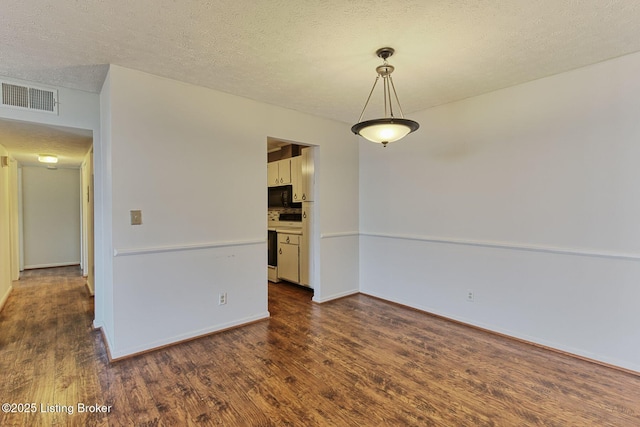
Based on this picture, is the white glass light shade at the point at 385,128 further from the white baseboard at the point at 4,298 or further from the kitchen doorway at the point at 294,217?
the white baseboard at the point at 4,298

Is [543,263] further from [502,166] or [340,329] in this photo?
[340,329]

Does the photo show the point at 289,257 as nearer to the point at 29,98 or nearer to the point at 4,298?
the point at 29,98

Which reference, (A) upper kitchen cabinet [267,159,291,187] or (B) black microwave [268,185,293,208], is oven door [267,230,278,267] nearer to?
(B) black microwave [268,185,293,208]

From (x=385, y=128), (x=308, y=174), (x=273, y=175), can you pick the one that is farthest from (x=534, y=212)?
(x=273, y=175)

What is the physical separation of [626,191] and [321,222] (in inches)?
118

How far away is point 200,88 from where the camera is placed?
2.99 m

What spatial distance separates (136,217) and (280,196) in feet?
9.96

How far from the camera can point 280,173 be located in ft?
17.5

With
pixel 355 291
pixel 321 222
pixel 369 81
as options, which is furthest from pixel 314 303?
pixel 369 81

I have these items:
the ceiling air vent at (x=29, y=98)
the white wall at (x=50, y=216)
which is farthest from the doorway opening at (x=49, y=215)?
the ceiling air vent at (x=29, y=98)

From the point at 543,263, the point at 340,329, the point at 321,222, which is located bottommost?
the point at 340,329

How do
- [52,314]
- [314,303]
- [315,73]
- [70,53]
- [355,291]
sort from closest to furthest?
1. [70,53]
2. [315,73]
3. [52,314]
4. [314,303]
5. [355,291]

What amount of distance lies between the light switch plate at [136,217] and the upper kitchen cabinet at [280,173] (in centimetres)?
274

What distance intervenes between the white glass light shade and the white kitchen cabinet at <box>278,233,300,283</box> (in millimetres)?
2691
